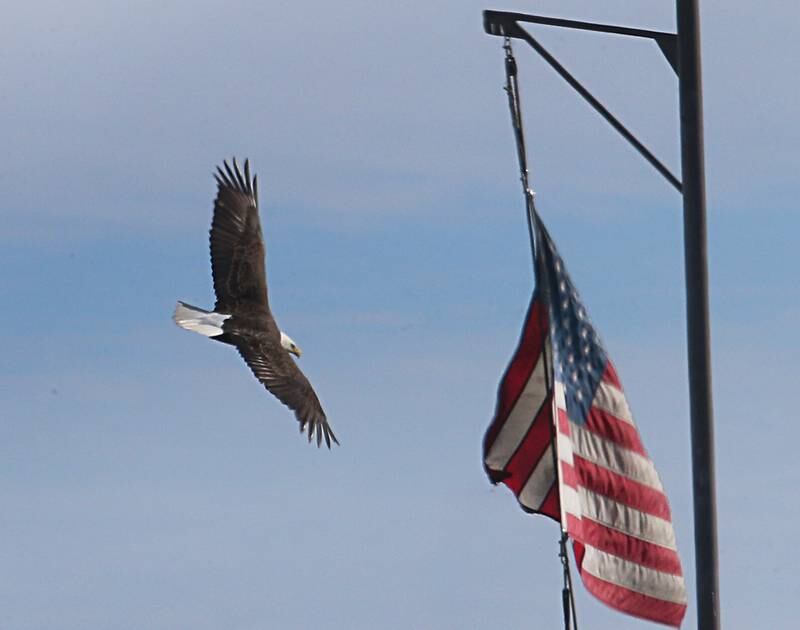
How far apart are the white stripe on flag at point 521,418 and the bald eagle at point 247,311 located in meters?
9.25

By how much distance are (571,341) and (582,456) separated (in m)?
0.51

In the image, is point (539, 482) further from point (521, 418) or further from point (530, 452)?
point (521, 418)

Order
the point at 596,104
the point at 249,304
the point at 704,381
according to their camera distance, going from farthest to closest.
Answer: the point at 249,304, the point at 596,104, the point at 704,381

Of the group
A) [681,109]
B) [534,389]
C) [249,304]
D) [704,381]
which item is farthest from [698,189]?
[249,304]

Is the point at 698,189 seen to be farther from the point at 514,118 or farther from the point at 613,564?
the point at 613,564

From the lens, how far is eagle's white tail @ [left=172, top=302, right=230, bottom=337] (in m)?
16.5

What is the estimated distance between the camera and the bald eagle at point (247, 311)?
1694 centimetres

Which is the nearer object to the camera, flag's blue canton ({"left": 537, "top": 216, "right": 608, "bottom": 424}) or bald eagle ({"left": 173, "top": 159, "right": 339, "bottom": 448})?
flag's blue canton ({"left": 537, "top": 216, "right": 608, "bottom": 424})

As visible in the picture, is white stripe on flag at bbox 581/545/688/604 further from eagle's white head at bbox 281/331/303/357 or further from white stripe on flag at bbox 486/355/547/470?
eagle's white head at bbox 281/331/303/357

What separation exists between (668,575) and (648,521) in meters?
0.25

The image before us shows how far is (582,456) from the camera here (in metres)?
7.19

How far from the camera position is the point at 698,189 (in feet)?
21.3

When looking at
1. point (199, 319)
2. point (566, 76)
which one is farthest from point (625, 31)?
point (199, 319)

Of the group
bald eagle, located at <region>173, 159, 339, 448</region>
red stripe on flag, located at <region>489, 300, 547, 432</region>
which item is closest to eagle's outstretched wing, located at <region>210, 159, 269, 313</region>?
bald eagle, located at <region>173, 159, 339, 448</region>
